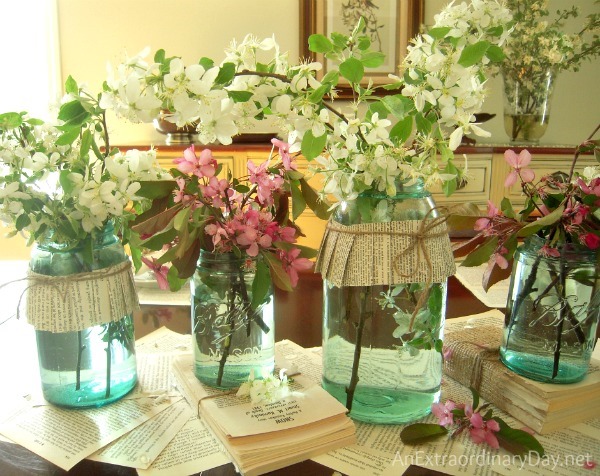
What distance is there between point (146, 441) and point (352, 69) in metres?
0.47

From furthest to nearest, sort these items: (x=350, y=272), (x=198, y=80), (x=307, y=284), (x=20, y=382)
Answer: (x=307, y=284) < (x=20, y=382) < (x=350, y=272) < (x=198, y=80)

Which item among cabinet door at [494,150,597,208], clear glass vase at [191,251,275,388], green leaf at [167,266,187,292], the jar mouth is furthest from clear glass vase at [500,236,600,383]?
cabinet door at [494,150,597,208]

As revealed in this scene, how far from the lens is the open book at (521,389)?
65 cm

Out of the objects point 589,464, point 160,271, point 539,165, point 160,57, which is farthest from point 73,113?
point 539,165

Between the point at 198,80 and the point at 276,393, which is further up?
the point at 198,80

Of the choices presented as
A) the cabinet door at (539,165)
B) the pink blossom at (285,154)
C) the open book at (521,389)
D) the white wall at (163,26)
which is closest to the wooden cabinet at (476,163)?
the cabinet door at (539,165)

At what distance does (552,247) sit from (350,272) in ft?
0.81

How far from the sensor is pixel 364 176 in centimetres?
58

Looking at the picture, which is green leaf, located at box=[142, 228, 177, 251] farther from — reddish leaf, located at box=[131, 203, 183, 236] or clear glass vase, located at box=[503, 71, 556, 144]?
clear glass vase, located at box=[503, 71, 556, 144]

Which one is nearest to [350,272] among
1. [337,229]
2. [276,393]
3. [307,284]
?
[337,229]

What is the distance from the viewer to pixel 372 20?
2.72 metres

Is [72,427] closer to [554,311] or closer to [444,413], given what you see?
[444,413]

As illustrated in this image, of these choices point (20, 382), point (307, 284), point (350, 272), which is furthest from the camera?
Result: point (307, 284)

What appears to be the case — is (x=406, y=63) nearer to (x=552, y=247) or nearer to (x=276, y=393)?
(x=552, y=247)
